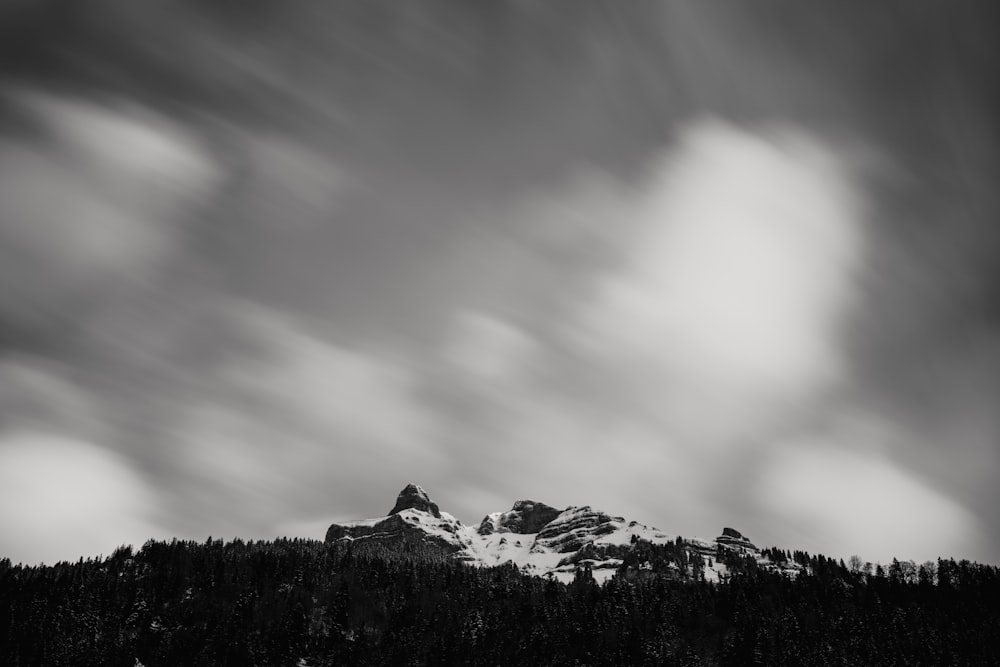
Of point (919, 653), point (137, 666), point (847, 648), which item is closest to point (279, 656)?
point (137, 666)

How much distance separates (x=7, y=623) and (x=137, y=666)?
40268mm

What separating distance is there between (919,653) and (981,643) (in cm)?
2214

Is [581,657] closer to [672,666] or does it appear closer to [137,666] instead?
[672,666]

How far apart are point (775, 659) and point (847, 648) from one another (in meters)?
23.3

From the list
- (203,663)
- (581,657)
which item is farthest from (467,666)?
(203,663)

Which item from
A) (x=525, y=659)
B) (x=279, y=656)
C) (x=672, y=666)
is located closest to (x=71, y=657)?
(x=279, y=656)

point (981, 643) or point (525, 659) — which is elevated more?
point (981, 643)

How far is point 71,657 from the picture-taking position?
188250 mm

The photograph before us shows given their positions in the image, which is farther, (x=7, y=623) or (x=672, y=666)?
(x=7, y=623)

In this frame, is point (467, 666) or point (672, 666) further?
point (467, 666)

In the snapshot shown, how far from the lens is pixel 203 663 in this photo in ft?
635

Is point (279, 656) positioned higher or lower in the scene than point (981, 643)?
lower

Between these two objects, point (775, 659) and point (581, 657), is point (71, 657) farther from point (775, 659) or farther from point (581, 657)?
point (775, 659)

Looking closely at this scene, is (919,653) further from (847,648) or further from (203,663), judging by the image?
(203,663)
